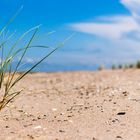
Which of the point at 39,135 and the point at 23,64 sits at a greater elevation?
the point at 23,64

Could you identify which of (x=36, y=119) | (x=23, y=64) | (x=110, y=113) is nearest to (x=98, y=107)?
(x=110, y=113)

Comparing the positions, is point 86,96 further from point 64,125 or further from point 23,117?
point 64,125

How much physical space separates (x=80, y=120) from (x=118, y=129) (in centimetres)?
64

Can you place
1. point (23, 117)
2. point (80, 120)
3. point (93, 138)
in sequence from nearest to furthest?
point (93, 138) < point (80, 120) < point (23, 117)

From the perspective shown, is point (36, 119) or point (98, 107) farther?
point (98, 107)

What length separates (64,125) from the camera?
5770 mm

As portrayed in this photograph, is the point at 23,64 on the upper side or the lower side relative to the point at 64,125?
upper

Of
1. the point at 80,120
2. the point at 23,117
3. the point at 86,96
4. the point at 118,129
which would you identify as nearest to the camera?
the point at 118,129

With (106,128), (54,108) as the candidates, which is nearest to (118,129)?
(106,128)

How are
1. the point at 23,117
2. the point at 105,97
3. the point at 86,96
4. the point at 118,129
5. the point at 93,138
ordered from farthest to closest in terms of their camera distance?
the point at 86,96, the point at 105,97, the point at 23,117, the point at 118,129, the point at 93,138

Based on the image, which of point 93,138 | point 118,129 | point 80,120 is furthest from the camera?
point 80,120

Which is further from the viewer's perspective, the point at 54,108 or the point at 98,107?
the point at 54,108

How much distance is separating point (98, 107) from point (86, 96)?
5.04ft

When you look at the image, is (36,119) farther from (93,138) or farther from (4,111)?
(93,138)
